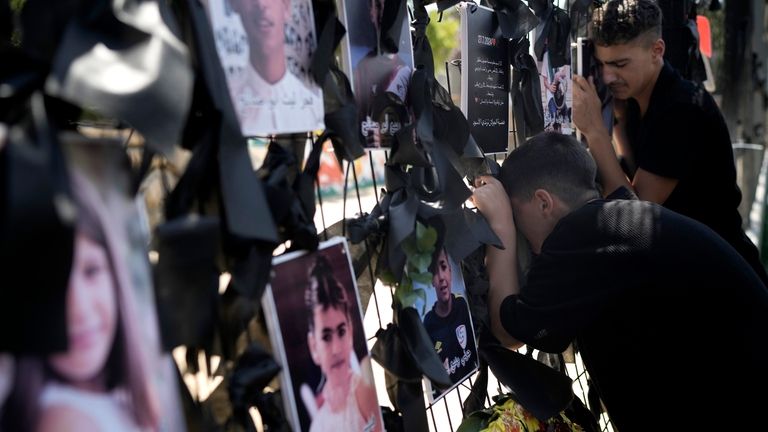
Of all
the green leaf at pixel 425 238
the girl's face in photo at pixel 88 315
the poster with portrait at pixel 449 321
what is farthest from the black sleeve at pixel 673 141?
the girl's face in photo at pixel 88 315

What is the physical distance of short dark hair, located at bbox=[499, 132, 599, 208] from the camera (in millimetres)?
1736

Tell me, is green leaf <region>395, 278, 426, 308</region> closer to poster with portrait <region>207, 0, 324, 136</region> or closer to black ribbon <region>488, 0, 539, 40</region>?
poster with portrait <region>207, 0, 324, 136</region>

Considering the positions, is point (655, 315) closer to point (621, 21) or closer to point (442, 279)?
point (442, 279)

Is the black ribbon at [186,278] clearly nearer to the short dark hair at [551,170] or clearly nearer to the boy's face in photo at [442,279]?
the boy's face in photo at [442,279]

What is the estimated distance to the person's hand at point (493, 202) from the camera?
1631 millimetres

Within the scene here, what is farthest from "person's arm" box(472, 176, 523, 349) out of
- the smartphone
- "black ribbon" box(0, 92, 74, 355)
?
"black ribbon" box(0, 92, 74, 355)

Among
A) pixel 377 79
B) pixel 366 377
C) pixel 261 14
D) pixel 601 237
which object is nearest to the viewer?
pixel 261 14

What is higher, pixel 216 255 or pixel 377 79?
pixel 377 79

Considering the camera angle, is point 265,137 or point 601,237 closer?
point 265,137

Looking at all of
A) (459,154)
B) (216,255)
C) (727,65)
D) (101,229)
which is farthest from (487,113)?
(727,65)

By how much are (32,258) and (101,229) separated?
9 centimetres

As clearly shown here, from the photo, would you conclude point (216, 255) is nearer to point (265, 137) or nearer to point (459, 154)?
point (265, 137)

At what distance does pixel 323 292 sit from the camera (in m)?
1.06

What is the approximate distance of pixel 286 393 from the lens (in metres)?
0.98
